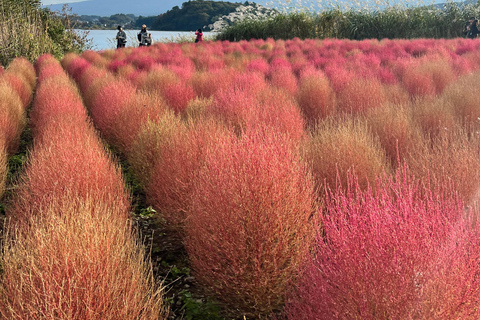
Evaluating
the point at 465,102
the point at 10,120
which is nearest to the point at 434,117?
the point at 465,102

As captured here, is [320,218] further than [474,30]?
No

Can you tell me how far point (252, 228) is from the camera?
276 cm

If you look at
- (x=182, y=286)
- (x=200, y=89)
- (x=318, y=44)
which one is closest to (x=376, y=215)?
(x=182, y=286)

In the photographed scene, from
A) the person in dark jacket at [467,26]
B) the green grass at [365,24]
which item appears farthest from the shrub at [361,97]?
the green grass at [365,24]

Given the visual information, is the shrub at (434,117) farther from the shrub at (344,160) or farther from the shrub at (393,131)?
the shrub at (344,160)

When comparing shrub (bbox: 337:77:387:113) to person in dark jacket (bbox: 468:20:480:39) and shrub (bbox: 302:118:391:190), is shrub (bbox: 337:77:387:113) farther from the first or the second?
person in dark jacket (bbox: 468:20:480:39)

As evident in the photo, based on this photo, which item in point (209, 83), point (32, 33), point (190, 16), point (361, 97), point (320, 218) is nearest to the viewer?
point (320, 218)

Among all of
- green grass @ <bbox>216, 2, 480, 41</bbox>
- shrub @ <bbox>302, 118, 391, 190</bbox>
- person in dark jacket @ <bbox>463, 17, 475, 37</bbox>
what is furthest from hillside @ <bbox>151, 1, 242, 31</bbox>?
shrub @ <bbox>302, 118, 391, 190</bbox>

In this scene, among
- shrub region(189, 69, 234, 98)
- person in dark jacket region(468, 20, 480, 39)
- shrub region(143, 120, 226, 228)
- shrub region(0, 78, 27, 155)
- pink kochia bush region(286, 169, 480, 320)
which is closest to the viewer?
pink kochia bush region(286, 169, 480, 320)

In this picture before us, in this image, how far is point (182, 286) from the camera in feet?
11.7

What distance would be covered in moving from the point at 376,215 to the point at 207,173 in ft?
4.97

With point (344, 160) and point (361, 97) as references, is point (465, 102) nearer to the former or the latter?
point (361, 97)

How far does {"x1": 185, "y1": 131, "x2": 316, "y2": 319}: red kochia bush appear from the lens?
9.04ft

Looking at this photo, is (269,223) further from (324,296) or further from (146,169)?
(146,169)
